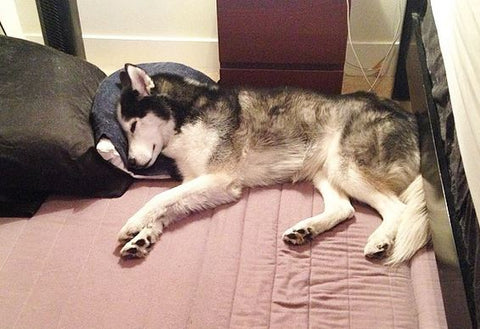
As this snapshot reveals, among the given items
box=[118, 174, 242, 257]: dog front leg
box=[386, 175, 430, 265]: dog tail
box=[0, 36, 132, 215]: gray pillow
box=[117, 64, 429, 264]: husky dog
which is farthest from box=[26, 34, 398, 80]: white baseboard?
box=[386, 175, 430, 265]: dog tail

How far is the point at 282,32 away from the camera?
9.35 feet

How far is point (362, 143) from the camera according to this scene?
227 centimetres

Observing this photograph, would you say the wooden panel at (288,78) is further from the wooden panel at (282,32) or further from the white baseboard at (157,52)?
the white baseboard at (157,52)

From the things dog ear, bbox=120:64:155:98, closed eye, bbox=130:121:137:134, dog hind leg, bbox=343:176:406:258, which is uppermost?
dog ear, bbox=120:64:155:98

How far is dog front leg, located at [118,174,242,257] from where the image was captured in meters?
2.07

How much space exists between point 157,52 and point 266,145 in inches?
67.1

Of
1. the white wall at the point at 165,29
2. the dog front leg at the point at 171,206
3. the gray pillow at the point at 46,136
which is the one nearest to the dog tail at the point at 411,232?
the dog front leg at the point at 171,206

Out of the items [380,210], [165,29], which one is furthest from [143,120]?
[165,29]

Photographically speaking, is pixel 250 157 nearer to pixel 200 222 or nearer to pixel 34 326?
pixel 200 222

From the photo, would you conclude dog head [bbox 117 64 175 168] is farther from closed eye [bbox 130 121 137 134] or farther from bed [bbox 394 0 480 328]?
bed [bbox 394 0 480 328]

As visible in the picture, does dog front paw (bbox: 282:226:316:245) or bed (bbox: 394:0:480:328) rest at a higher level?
bed (bbox: 394:0:480:328)

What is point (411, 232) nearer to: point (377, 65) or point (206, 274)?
point (206, 274)

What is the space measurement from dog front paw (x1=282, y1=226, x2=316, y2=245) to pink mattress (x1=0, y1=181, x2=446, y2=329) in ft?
0.10

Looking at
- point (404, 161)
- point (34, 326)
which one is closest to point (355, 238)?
point (404, 161)
